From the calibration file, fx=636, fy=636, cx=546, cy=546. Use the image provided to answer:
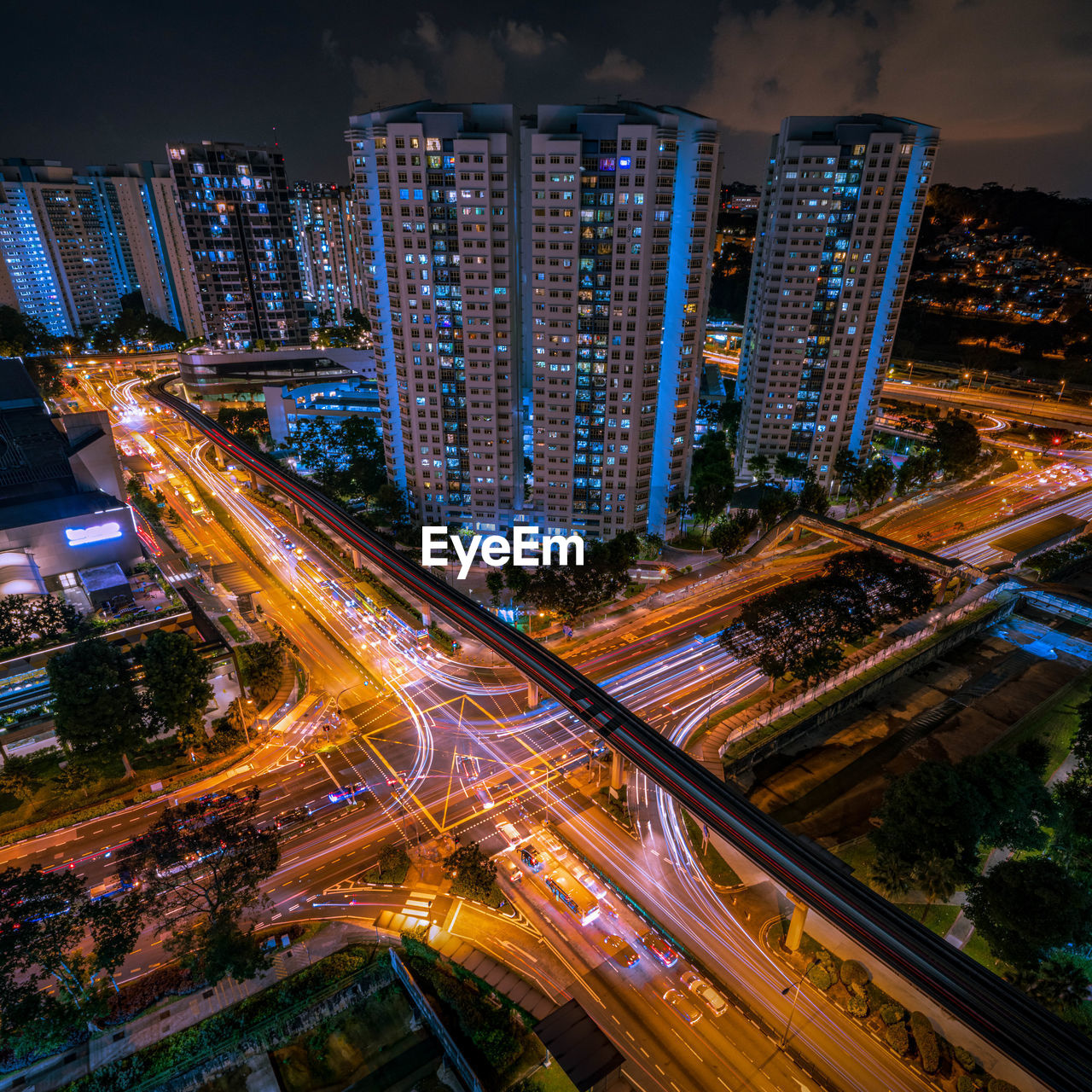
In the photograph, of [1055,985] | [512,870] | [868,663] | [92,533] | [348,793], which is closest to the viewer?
[1055,985]

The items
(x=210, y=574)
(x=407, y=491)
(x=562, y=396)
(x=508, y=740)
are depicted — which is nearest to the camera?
(x=508, y=740)

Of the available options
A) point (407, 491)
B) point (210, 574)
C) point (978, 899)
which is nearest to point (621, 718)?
point (978, 899)

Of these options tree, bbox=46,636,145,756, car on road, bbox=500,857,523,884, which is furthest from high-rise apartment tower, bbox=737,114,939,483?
tree, bbox=46,636,145,756

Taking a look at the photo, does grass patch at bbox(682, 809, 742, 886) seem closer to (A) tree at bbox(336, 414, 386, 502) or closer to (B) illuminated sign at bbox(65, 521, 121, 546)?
(A) tree at bbox(336, 414, 386, 502)

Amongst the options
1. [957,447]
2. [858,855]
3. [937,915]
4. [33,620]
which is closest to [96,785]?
[33,620]

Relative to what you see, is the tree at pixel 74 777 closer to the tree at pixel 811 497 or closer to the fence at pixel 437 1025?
the fence at pixel 437 1025

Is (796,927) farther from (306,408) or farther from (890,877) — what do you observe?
(306,408)

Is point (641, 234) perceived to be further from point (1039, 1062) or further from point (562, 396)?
point (1039, 1062)

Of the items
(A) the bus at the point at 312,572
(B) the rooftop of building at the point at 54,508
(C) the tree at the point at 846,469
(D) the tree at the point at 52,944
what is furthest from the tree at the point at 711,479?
(B) the rooftop of building at the point at 54,508
